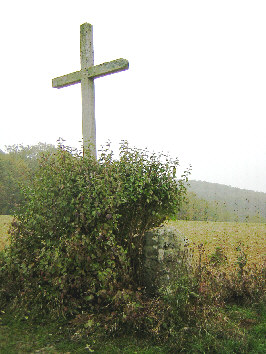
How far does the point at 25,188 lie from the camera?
5.58 metres

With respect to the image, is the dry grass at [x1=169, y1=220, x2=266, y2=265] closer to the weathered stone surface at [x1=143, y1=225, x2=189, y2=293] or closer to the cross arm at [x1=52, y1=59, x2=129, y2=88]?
the weathered stone surface at [x1=143, y1=225, x2=189, y2=293]


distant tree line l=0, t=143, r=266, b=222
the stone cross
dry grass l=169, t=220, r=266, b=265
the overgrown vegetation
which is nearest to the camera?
the overgrown vegetation

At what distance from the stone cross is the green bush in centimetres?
103

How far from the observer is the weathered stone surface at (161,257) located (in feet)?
16.8

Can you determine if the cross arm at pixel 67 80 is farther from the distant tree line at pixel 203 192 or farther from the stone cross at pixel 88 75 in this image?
the distant tree line at pixel 203 192

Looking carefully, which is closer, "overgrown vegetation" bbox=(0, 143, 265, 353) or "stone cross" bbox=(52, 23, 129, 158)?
"overgrown vegetation" bbox=(0, 143, 265, 353)

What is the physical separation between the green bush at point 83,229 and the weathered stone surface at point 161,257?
142mm

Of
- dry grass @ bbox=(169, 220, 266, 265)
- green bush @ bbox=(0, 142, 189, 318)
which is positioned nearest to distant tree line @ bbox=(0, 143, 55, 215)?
dry grass @ bbox=(169, 220, 266, 265)

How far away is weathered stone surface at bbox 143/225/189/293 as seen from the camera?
16.8ft

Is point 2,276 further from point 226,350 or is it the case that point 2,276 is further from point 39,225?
point 226,350

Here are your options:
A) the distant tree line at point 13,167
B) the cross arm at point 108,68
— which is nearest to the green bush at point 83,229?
the cross arm at point 108,68

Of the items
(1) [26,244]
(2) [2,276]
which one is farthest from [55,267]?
(2) [2,276]

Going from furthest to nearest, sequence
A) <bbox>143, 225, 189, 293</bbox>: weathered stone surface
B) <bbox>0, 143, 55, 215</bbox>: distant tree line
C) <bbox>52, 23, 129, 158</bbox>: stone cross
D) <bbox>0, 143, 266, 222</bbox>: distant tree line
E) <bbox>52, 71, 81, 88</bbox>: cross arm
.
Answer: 1. <bbox>0, 143, 266, 222</bbox>: distant tree line
2. <bbox>0, 143, 55, 215</bbox>: distant tree line
3. <bbox>52, 71, 81, 88</bbox>: cross arm
4. <bbox>52, 23, 129, 158</bbox>: stone cross
5. <bbox>143, 225, 189, 293</bbox>: weathered stone surface

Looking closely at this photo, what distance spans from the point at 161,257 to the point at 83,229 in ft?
4.34
